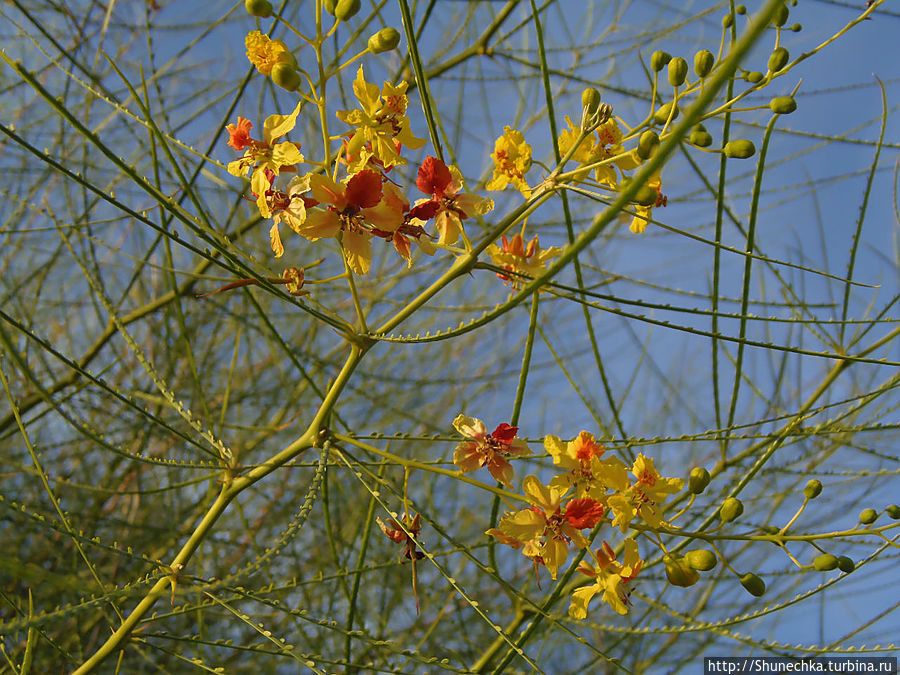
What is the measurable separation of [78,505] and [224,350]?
0.47 m

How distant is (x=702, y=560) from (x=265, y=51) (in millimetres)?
555

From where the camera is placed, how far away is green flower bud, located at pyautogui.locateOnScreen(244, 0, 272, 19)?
0.54 m

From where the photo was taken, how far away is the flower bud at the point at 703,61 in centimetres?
52

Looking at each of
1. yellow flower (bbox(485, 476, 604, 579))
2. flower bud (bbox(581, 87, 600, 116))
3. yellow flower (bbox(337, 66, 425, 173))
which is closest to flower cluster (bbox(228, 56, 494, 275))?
yellow flower (bbox(337, 66, 425, 173))

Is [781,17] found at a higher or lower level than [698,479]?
higher

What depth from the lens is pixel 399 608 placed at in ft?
5.17

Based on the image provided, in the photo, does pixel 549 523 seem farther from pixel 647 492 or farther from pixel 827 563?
pixel 827 563

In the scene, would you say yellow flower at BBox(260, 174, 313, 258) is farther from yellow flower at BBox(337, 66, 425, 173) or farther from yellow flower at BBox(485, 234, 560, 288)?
yellow flower at BBox(485, 234, 560, 288)


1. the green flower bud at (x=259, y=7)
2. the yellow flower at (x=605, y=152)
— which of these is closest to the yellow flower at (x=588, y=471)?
the yellow flower at (x=605, y=152)

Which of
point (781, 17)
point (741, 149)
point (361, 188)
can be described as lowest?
point (361, 188)

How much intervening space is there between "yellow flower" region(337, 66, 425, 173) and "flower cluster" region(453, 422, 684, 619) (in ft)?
0.79

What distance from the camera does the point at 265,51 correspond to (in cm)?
55

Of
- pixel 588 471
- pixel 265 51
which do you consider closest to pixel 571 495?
pixel 588 471

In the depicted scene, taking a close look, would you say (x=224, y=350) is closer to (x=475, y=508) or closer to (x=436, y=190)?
(x=475, y=508)
